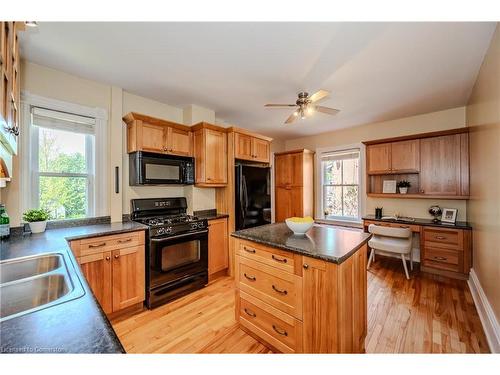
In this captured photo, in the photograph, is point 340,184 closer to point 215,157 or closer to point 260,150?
point 260,150

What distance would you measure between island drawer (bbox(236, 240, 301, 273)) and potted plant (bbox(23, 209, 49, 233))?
1919mm

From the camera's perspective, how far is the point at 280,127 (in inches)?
176

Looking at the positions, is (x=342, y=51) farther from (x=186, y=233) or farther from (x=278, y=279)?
(x=186, y=233)

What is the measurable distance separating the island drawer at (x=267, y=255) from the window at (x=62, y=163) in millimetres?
1971

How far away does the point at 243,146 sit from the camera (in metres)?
3.44

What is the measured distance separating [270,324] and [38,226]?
2337 mm

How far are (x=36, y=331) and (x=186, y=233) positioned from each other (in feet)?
6.68

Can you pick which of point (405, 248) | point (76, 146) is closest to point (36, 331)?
point (76, 146)

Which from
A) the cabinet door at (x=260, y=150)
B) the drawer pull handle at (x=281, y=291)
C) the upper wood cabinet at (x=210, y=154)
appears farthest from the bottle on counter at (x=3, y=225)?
the cabinet door at (x=260, y=150)

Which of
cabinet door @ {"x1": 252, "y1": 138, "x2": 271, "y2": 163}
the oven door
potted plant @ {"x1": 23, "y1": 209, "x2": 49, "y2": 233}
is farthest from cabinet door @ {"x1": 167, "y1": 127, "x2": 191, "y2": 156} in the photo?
potted plant @ {"x1": 23, "y1": 209, "x2": 49, "y2": 233}

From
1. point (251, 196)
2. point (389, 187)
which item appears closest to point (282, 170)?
point (251, 196)

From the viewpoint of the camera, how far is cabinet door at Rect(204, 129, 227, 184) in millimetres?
3102

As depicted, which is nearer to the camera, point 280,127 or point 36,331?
point 36,331

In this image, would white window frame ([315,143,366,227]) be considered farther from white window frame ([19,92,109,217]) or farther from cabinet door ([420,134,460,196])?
white window frame ([19,92,109,217])
